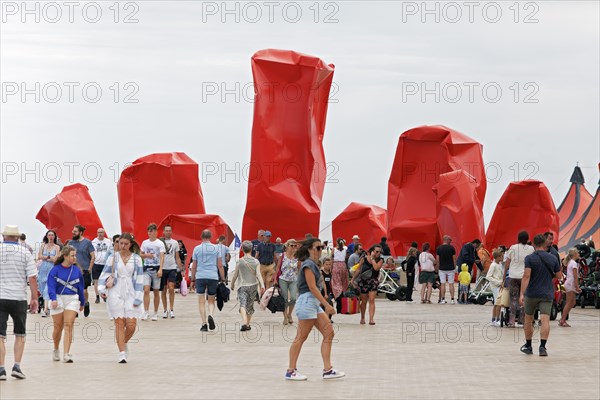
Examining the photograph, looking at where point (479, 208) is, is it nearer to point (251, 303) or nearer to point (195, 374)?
point (251, 303)

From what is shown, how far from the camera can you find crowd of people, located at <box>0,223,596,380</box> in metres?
13.9

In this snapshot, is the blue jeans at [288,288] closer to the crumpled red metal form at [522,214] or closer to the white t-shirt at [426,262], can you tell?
the white t-shirt at [426,262]

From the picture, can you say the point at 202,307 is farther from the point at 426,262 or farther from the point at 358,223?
the point at 358,223

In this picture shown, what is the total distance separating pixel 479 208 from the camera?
147 ft

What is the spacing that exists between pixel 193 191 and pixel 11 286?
35.9 meters

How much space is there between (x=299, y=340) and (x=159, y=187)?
36.4m

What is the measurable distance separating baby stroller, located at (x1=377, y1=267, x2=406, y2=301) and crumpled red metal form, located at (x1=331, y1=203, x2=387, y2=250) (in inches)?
788

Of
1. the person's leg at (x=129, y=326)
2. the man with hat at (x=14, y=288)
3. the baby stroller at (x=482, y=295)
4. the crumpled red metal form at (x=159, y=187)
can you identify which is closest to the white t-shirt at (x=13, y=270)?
the man with hat at (x=14, y=288)

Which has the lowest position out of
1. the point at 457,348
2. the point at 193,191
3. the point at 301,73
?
the point at 457,348

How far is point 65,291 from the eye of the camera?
15.5 metres

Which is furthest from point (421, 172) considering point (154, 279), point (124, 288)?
point (124, 288)

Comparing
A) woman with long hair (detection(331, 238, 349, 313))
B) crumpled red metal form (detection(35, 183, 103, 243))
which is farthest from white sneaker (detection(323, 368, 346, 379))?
crumpled red metal form (detection(35, 183, 103, 243))

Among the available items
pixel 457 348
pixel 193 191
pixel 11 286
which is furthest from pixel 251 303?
pixel 193 191

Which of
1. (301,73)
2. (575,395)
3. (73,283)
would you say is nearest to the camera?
(575,395)
